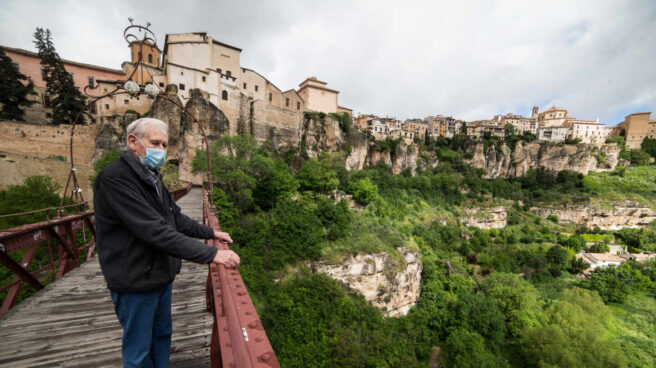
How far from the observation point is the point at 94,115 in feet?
81.3

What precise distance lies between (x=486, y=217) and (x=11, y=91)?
61.9m

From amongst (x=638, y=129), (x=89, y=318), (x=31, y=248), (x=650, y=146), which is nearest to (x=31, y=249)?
(x=31, y=248)

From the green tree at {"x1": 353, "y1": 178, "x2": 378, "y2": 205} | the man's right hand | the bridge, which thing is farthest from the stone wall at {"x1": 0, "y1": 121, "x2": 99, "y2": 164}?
the man's right hand

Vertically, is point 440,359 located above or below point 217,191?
below

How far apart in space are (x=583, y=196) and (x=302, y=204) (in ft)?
183

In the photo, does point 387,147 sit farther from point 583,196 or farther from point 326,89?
point 583,196

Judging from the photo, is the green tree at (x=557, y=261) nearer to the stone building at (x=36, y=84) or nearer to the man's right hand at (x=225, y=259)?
the man's right hand at (x=225, y=259)

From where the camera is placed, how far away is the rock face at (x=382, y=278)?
17.8 metres

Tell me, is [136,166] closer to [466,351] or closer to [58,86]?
[466,351]

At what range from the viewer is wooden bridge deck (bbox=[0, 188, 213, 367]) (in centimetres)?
238

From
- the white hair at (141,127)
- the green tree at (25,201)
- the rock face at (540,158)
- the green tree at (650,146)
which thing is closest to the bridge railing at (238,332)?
the white hair at (141,127)

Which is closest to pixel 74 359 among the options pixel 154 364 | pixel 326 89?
pixel 154 364

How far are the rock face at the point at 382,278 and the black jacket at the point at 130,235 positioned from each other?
16.3 metres

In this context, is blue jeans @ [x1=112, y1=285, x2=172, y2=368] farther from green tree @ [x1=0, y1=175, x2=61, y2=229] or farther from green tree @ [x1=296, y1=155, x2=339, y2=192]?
green tree @ [x1=296, y1=155, x2=339, y2=192]
